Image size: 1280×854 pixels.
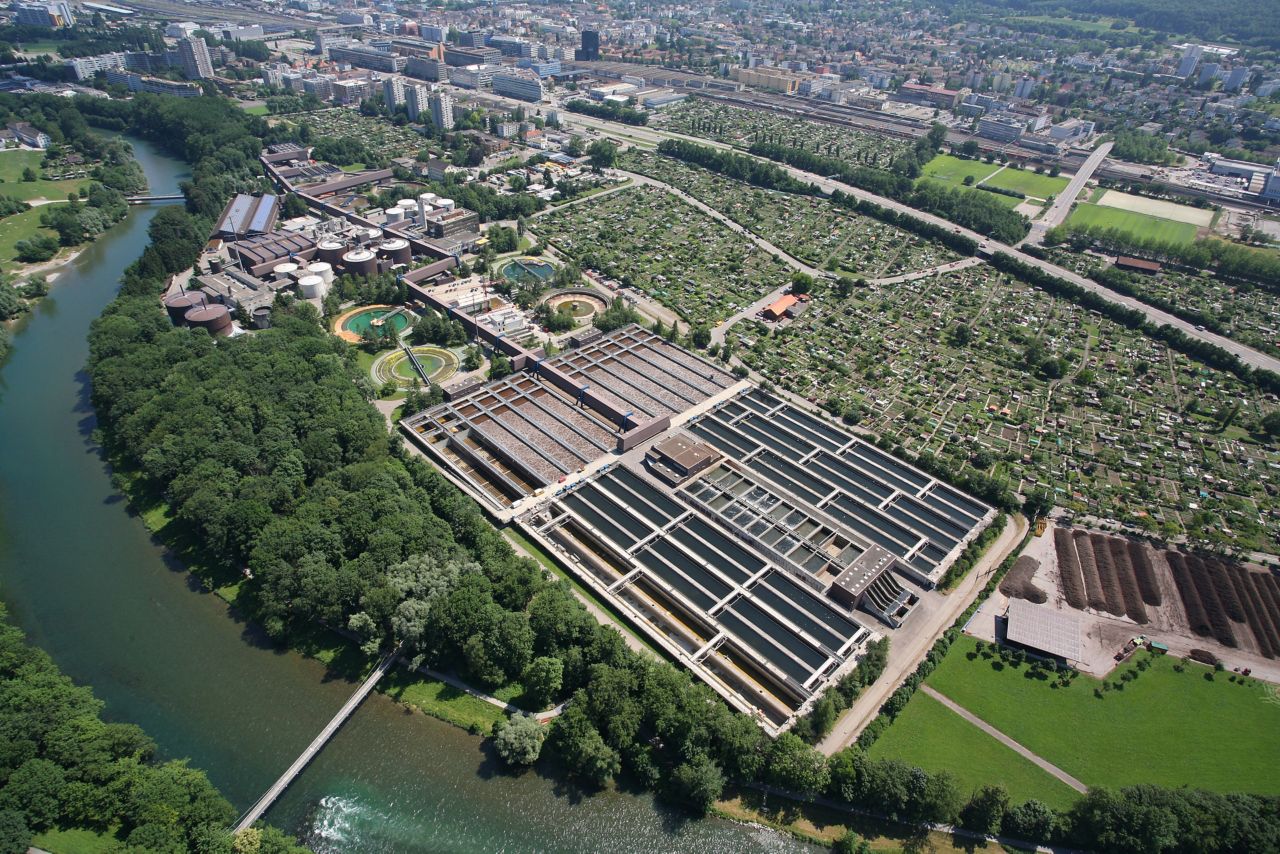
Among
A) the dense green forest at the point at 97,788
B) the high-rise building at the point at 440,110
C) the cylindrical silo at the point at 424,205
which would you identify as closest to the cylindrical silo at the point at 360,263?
the cylindrical silo at the point at 424,205

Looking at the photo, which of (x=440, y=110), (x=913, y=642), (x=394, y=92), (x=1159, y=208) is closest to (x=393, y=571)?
(x=913, y=642)

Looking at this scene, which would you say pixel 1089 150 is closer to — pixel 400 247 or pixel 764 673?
pixel 400 247

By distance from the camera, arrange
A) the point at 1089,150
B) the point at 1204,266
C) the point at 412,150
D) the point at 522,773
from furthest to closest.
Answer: the point at 1089,150
the point at 412,150
the point at 1204,266
the point at 522,773

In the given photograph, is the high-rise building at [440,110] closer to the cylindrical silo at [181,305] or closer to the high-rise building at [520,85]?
the high-rise building at [520,85]

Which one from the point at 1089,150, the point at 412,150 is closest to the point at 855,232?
the point at 1089,150

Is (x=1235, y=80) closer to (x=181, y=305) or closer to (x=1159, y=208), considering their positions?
(x=1159, y=208)

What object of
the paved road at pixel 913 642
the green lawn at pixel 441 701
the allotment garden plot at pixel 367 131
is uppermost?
the allotment garden plot at pixel 367 131
